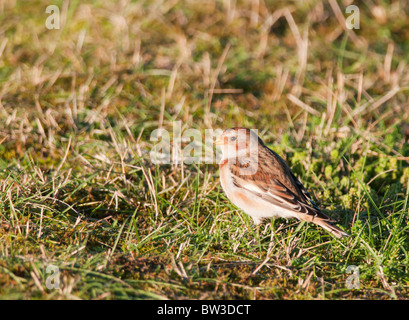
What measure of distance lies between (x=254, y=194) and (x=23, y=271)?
217cm

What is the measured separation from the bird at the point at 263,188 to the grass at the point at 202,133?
0.19 meters

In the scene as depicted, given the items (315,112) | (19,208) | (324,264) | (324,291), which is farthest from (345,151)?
(19,208)

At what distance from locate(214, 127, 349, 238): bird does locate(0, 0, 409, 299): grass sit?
19cm

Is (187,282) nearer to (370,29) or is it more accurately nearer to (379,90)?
(379,90)

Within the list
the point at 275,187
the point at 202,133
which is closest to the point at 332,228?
the point at 275,187

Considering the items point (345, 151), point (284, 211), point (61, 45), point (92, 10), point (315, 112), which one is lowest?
point (284, 211)

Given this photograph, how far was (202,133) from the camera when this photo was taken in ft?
21.1

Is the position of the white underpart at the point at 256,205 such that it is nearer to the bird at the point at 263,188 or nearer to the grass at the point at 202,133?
the bird at the point at 263,188

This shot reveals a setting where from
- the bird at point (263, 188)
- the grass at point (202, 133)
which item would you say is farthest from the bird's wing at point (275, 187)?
the grass at point (202, 133)

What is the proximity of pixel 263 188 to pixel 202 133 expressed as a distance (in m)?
1.74

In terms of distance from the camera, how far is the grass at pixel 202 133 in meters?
4.21

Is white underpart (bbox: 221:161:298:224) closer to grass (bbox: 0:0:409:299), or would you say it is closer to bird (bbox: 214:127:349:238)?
bird (bbox: 214:127:349:238)

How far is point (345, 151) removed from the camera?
5816 mm

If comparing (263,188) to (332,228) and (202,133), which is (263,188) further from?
(202,133)
